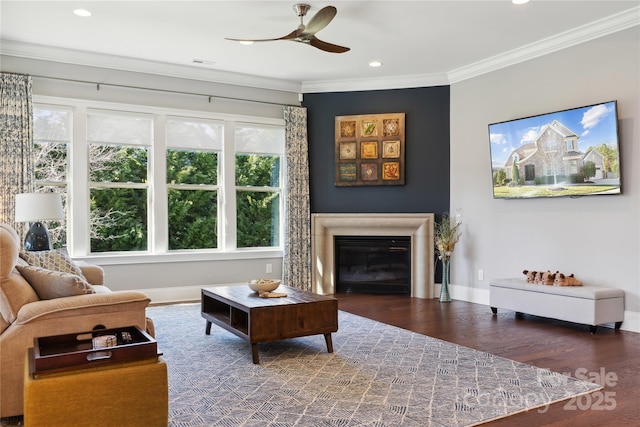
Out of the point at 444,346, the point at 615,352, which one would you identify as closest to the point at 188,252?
the point at 444,346

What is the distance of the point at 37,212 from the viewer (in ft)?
16.0

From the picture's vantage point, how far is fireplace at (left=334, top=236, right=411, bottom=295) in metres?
6.97

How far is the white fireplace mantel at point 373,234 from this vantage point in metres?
6.68

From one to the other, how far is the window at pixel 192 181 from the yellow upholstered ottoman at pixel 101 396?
14.5 ft

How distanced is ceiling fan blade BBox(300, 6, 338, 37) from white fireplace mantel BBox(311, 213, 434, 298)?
3.19 meters

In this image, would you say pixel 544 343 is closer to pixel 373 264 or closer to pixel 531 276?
pixel 531 276

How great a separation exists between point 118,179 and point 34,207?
53.6 inches

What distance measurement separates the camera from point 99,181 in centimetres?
605

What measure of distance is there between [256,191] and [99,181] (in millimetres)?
2008

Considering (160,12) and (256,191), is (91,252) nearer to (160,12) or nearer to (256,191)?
(256,191)

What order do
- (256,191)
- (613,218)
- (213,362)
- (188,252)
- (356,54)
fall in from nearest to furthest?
(213,362), (613,218), (356,54), (188,252), (256,191)

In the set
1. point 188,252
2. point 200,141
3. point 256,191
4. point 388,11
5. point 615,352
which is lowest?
point 615,352

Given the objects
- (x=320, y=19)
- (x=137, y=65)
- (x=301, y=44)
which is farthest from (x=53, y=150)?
(x=320, y=19)

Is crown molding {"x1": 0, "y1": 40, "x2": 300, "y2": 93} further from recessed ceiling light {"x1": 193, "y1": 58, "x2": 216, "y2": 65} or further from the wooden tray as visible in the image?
the wooden tray
